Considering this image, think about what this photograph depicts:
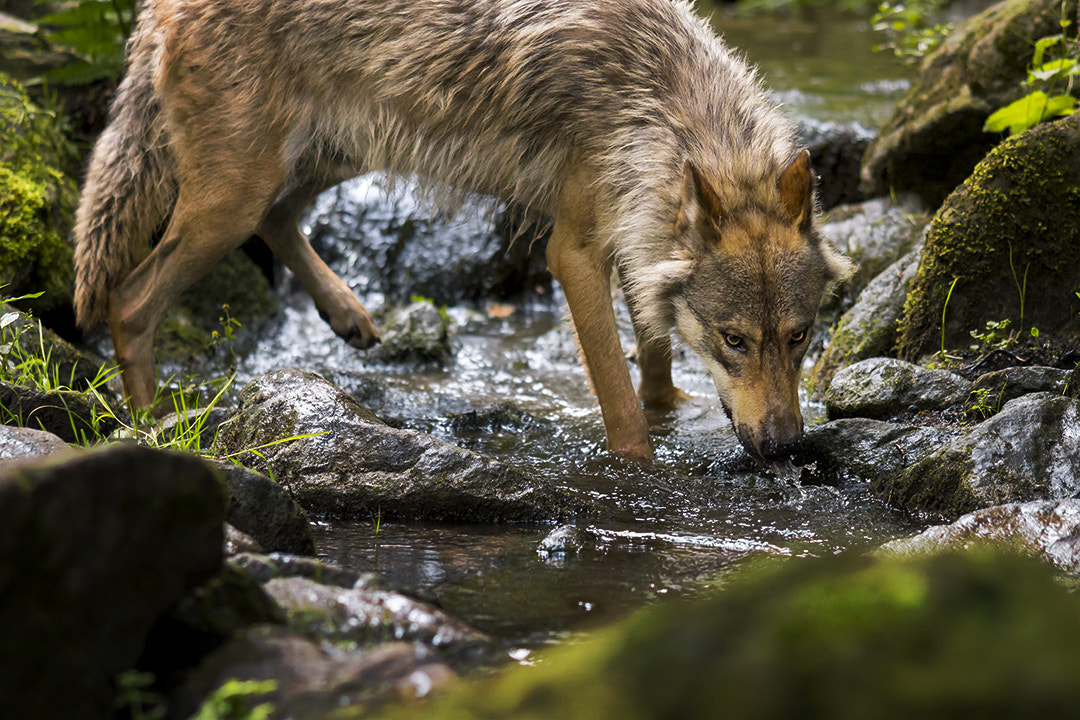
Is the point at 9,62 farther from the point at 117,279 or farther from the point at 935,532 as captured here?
the point at 935,532

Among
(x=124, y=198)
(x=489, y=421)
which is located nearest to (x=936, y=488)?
(x=489, y=421)

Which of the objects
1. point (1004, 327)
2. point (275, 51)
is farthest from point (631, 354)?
point (275, 51)

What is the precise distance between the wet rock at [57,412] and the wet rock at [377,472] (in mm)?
597

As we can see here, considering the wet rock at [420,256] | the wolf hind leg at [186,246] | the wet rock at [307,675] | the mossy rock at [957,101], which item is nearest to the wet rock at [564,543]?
the wet rock at [307,675]

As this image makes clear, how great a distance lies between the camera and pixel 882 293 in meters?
5.74

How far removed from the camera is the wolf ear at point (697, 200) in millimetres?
4262

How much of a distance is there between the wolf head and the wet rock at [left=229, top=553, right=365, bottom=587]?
2.23 meters

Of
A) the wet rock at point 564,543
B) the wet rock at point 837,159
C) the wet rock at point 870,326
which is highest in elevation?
the wet rock at point 837,159

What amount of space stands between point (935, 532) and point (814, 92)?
7393 millimetres

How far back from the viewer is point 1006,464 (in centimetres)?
379

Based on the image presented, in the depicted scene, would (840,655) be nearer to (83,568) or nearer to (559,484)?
(83,568)

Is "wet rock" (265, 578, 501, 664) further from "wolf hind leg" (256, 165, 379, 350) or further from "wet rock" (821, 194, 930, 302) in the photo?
"wet rock" (821, 194, 930, 302)

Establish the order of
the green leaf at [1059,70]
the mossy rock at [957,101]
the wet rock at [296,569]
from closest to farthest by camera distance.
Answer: the wet rock at [296,569] < the green leaf at [1059,70] < the mossy rock at [957,101]

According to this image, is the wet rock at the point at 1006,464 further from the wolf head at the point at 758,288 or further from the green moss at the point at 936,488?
the wolf head at the point at 758,288
